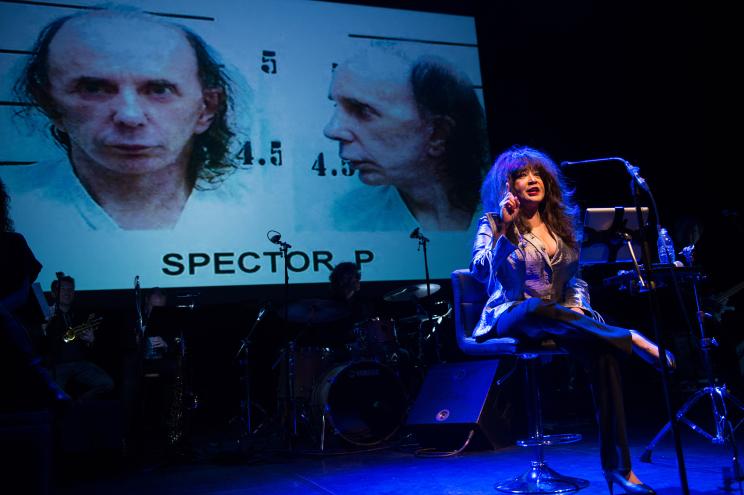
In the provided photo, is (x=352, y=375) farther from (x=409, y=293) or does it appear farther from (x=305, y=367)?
(x=409, y=293)

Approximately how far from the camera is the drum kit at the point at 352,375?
4.82m

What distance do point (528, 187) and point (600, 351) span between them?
807mm

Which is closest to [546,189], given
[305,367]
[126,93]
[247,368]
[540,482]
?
[540,482]

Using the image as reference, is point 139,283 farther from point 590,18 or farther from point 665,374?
point 590,18

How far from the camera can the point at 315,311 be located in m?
5.02

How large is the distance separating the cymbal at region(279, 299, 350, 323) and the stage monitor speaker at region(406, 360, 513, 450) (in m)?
1.01

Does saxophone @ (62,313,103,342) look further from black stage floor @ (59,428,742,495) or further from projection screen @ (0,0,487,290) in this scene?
black stage floor @ (59,428,742,495)

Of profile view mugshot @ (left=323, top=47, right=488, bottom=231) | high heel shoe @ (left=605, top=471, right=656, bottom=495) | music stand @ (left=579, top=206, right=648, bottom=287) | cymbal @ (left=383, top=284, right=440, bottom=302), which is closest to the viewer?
high heel shoe @ (left=605, top=471, right=656, bottom=495)

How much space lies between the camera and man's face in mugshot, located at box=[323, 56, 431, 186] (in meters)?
6.30

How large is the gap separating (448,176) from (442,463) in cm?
340

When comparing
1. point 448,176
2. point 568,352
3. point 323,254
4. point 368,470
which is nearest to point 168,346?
point 323,254

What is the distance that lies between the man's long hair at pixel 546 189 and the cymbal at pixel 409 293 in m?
2.34

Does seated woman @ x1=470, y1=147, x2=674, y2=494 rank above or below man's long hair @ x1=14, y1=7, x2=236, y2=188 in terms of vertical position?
below

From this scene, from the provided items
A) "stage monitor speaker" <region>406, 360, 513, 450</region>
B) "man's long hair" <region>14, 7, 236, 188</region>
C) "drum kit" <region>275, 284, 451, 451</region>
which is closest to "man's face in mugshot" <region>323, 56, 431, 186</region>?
"man's long hair" <region>14, 7, 236, 188</region>
